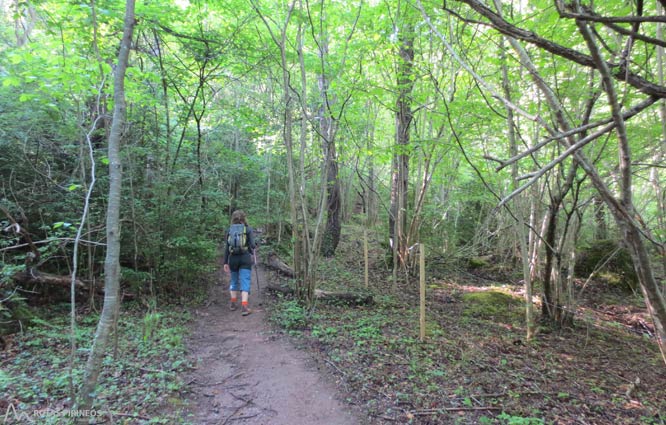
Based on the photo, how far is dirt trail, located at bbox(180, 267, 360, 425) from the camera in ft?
9.90

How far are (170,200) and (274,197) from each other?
5806 millimetres

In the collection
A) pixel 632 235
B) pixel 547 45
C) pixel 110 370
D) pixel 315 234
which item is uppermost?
pixel 547 45

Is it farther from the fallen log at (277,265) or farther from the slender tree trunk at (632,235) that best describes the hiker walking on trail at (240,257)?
the slender tree trunk at (632,235)

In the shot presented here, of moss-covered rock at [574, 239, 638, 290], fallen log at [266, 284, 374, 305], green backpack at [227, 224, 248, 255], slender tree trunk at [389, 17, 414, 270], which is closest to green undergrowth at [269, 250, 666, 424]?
fallen log at [266, 284, 374, 305]

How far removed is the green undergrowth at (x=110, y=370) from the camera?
2.85 m

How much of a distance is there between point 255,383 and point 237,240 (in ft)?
9.82

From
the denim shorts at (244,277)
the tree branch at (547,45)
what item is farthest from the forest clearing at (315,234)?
the denim shorts at (244,277)

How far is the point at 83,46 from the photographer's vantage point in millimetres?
5332

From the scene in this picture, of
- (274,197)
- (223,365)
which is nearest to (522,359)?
(223,365)

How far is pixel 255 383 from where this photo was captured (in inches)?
141

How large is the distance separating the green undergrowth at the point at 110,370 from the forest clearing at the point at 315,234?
0.09 ft
